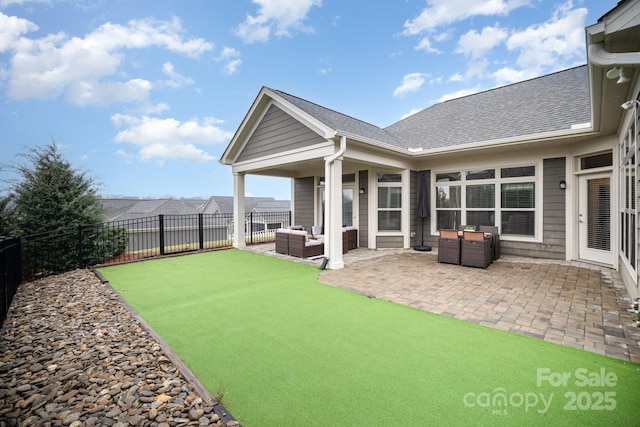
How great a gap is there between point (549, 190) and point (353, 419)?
25.6 ft

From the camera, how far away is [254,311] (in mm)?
3867

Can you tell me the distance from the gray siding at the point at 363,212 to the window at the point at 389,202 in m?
0.40

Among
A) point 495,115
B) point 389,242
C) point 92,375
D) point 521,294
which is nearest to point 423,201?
point 389,242

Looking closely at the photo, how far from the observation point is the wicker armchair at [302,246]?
759cm

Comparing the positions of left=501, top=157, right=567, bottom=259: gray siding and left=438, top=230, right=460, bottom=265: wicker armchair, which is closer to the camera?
left=438, top=230, right=460, bottom=265: wicker armchair

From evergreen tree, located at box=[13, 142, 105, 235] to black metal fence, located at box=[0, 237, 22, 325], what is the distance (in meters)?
2.20

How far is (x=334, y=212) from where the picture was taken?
247 inches

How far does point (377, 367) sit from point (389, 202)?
693 centimetres

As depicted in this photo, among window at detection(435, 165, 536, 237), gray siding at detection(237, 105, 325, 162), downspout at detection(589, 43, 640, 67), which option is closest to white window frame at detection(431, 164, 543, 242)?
window at detection(435, 165, 536, 237)

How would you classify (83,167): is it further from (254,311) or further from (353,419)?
(353,419)

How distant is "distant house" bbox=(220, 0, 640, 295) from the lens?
5699 mm

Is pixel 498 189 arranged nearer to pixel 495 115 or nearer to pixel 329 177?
pixel 495 115

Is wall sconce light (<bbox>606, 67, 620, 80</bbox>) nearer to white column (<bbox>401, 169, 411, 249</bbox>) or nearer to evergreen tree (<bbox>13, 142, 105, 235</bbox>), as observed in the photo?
white column (<bbox>401, 169, 411, 249</bbox>)

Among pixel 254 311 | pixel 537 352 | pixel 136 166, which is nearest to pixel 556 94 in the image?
pixel 537 352
